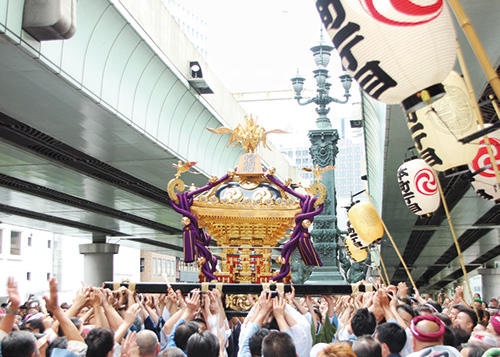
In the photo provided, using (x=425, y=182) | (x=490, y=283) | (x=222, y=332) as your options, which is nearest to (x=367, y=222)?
(x=425, y=182)

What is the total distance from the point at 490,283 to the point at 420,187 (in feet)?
105

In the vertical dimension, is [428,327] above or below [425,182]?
below

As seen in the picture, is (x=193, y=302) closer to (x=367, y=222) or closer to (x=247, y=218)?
(x=247, y=218)

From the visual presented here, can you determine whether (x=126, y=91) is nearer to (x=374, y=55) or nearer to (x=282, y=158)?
(x=374, y=55)

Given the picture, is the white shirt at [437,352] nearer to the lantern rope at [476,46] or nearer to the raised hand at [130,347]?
the lantern rope at [476,46]

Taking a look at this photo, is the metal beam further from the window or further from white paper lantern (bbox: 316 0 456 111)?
the window

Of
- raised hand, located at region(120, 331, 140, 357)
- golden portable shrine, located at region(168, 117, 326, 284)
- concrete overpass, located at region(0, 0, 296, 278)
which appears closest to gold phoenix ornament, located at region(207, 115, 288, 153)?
golden portable shrine, located at region(168, 117, 326, 284)

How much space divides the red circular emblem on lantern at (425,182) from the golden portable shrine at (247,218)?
1770 mm

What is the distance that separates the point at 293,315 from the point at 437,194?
5580 mm

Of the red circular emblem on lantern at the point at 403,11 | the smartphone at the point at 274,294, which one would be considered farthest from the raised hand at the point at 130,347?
the red circular emblem on lantern at the point at 403,11

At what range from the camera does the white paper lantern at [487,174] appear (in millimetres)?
7695

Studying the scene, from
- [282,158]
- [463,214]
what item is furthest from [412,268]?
[463,214]

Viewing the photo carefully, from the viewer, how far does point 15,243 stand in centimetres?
4597

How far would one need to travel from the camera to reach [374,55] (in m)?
4.84
